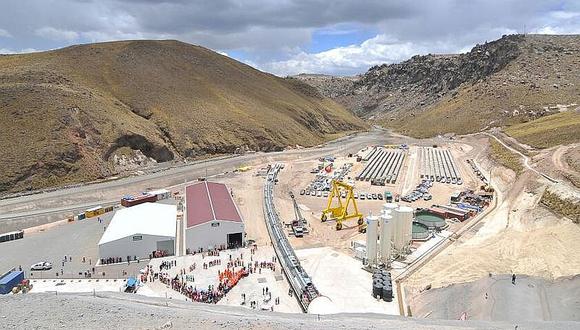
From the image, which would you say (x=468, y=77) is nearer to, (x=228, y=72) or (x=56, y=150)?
(x=228, y=72)

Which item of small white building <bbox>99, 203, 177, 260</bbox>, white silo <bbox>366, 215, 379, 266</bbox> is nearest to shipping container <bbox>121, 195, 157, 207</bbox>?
small white building <bbox>99, 203, 177, 260</bbox>

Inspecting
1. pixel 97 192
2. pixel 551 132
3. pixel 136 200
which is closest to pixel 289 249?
pixel 136 200

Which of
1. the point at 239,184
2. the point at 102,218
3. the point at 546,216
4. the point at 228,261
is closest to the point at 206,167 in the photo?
the point at 239,184

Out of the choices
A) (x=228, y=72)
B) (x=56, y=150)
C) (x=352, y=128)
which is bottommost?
(x=56, y=150)

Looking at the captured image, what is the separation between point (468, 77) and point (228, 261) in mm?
171345

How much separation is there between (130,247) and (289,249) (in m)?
14.4

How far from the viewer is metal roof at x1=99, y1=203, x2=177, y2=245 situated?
1663 inches

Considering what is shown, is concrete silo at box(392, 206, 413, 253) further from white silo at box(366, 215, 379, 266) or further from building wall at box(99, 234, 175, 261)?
building wall at box(99, 234, 175, 261)

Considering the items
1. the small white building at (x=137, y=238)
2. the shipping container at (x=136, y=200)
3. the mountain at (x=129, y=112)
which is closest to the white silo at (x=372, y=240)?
the small white building at (x=137, y=238)

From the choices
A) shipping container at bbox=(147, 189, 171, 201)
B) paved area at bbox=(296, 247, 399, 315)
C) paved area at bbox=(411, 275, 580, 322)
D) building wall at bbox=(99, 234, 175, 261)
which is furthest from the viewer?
shipping container at bbox=(147, 189, 171, 201)

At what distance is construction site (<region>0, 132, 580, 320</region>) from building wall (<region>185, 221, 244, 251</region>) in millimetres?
95

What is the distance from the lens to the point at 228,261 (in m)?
40.6

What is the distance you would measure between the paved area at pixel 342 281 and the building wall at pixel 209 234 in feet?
23.1

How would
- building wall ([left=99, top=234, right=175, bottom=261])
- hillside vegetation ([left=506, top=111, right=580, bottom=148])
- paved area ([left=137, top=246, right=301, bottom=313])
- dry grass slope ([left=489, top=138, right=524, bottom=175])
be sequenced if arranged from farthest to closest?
hillside vegetation ([left=506, top=111, right=580, bottom=148]) < dry grass slope ([left=489, top=138, right=524, bottom=175]) < building wall ([left=99, top=234, right=175, bottom=261]) < paved area ([left=137, top=246, right=301, bottom=313])
